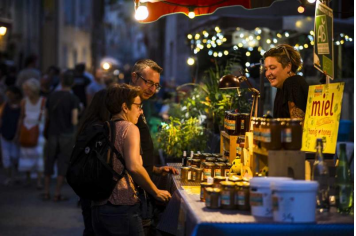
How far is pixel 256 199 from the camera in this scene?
4.34 m

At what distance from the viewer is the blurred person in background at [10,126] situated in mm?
13211

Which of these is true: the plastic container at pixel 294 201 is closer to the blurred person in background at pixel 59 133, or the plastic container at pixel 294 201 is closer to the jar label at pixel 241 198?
the jar label at pixel 241 198

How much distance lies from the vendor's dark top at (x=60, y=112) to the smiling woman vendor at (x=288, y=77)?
6475mm

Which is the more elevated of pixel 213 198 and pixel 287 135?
pixel 287 135

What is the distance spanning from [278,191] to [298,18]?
10380 millimetres

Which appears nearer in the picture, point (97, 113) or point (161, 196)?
point (161, 196)

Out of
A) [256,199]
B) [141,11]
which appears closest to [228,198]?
[256,199]

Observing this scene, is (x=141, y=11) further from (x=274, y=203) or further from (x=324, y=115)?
(x=274, y=203)

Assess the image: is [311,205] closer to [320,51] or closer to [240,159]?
[240,159]

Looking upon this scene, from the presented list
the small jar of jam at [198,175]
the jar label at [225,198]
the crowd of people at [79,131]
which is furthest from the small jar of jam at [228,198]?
the small jar of jam at [198,175]

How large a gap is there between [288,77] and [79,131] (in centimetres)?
205

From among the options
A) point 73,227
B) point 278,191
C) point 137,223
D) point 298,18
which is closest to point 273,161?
point 278,191

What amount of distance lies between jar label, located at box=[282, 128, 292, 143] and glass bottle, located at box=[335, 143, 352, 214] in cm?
36

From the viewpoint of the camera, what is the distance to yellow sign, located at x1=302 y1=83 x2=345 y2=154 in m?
5.19
